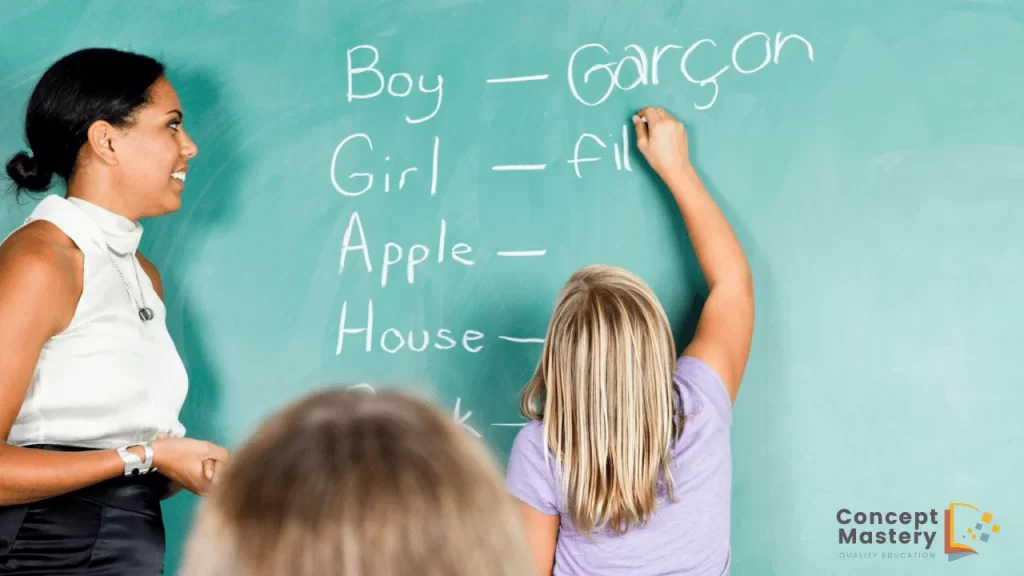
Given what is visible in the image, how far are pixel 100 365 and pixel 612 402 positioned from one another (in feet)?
2.46

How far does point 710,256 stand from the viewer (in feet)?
4.83

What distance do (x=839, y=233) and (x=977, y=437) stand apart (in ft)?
1.29

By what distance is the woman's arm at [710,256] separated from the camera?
55.4 inches

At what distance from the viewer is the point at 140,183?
4.74ft

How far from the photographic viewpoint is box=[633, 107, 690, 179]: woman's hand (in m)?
1.52

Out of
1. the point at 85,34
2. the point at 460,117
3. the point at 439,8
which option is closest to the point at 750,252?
the point at 460,117

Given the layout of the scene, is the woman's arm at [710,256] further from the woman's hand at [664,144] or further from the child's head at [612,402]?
→ the child's head at [612,402]

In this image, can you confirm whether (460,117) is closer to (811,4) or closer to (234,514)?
(811,4)

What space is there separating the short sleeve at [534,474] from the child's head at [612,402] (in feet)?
0.11

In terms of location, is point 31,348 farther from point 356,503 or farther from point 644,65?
point 644,65

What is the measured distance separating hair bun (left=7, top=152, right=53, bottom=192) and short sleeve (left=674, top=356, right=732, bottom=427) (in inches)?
41.3

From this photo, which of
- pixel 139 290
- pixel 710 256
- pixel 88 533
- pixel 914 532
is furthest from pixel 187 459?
pixel 914 532

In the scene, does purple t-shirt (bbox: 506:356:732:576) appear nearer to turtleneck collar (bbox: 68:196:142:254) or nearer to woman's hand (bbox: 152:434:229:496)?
woman's hand (bbox: 152:434:229:496)

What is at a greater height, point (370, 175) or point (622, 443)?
point (370, 175)
